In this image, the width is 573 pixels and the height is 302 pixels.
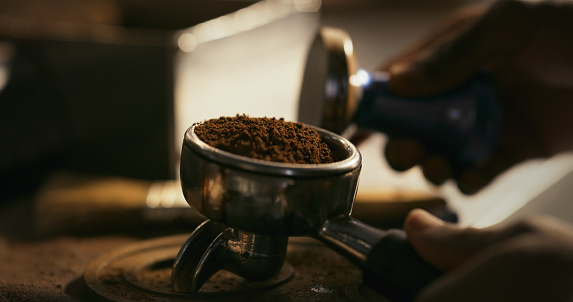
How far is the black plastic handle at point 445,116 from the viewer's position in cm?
98

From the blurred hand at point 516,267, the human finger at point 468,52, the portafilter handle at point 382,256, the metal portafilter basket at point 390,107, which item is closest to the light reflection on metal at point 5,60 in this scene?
the metal portafilter basket at point 390,107

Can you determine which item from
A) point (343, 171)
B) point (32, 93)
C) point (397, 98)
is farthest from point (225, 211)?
point (32, 93)

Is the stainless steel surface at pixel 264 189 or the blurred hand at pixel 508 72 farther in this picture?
the blurred hand at pixel 508 72

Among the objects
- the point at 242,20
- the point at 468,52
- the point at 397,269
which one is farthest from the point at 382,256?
the point at 242,20

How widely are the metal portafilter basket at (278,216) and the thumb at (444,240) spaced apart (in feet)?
0.04

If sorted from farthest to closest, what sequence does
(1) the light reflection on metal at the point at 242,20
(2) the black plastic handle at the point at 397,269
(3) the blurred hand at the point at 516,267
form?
(1) the light reflection on metal at the point at 242,20, (2) the black plastic handle at the point at 397,269, (3) the blurred hand at the point at 516,267

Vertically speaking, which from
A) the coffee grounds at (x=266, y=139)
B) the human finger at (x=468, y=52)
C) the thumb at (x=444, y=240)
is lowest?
the thumb at (x=444, y=240)

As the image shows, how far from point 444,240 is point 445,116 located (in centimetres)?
56

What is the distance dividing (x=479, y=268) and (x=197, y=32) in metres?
1.35

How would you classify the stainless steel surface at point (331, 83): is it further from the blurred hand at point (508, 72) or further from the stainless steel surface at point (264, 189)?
the stainless steel surface at point (264, 189)

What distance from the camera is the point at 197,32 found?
1610 mm

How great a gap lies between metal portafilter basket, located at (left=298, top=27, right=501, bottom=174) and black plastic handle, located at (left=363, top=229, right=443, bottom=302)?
0.39 m

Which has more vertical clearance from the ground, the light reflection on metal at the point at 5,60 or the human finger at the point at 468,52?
the human finger at the point at 468,52

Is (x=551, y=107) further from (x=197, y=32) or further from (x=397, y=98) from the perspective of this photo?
(x=197, y=32)
